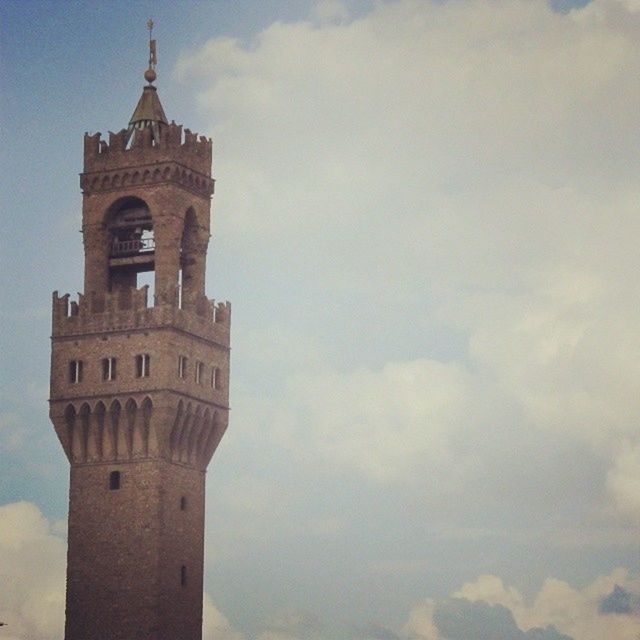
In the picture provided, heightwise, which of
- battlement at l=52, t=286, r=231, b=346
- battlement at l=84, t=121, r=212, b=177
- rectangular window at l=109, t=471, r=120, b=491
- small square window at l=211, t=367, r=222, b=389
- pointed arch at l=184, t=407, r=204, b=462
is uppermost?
battlement at l=84, t=121, r=212, b=177

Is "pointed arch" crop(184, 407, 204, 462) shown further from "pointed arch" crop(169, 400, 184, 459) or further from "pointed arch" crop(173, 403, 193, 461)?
"pointed arch" crop(169, 400, 184, 459)

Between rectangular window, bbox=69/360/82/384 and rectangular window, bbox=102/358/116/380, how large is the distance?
4.69 feet

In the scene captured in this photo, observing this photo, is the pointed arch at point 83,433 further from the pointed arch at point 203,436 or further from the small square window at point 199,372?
the small square window at point 199,372

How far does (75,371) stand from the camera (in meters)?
122

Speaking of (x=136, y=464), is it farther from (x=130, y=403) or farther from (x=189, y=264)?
(x=189, y=264)

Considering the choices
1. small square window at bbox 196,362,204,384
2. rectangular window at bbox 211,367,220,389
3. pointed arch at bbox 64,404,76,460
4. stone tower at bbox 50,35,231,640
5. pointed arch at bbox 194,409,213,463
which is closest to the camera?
stone tower at bbox 50,35,231,640

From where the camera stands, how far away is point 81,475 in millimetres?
121500

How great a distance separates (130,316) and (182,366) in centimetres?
367

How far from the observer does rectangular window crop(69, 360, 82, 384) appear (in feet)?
401

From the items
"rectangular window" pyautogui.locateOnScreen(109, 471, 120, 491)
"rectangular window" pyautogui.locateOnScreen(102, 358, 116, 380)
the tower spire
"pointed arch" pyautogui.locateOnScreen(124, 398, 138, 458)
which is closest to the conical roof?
the tower spire

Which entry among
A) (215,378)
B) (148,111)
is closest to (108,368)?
(215,378)

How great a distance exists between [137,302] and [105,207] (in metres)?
6.19

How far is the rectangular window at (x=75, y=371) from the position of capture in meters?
122

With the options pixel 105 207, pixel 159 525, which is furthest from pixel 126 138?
pixel 159 525
